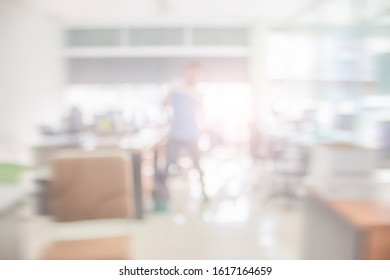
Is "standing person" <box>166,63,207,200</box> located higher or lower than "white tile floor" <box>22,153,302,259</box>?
higher

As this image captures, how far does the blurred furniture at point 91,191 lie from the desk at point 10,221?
0.32 meters

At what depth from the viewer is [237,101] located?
2.58 metres

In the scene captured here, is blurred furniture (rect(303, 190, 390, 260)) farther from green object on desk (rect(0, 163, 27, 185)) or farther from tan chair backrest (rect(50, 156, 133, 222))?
green object on desk (rect(0, 163, 27, 185))

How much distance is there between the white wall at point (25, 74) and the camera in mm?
1594

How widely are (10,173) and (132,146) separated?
164 cm

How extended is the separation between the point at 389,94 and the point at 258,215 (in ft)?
5.40

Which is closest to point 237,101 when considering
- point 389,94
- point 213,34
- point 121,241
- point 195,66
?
point 195,66

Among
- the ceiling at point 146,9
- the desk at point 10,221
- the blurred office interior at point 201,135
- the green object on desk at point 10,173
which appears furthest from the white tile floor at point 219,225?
the ceiling at point 146,9

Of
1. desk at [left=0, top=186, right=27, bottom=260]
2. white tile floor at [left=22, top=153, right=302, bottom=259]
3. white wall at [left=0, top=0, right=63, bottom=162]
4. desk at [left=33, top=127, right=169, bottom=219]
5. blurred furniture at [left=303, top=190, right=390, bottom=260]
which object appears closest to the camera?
desk at [left=0, top=186, right=27, bottom=260]

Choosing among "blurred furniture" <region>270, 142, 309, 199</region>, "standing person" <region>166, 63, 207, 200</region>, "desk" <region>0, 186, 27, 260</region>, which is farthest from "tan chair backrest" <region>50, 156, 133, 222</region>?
"blurred furniture" <region>270, 142, 309, 199</region>

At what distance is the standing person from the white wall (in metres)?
1.06

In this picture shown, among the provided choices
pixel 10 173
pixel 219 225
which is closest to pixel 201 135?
pixel 219 225

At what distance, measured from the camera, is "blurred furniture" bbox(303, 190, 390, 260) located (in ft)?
3.91
